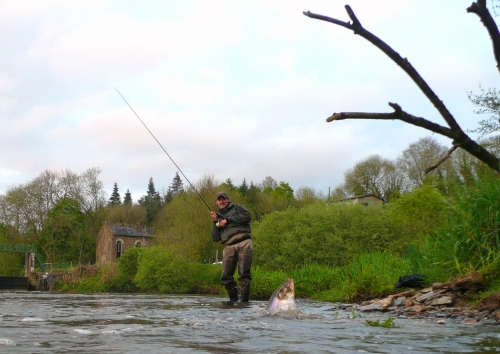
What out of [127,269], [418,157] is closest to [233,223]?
[127,269]

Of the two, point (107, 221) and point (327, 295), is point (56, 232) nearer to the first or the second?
point (107, 221)

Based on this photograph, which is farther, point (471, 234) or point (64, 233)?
point (64, 233)

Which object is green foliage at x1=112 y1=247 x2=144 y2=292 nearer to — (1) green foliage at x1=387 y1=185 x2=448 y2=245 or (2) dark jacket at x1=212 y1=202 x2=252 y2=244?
Result: (1) green foliage at x1=387 y1=185 x2=448 y2=245

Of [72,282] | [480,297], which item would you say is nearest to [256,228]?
[72,282]

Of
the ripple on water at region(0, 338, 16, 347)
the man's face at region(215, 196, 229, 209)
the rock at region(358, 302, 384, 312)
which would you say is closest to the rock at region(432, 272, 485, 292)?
the rock at region(358, 302, 384, 312)

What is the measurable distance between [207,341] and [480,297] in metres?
4.77

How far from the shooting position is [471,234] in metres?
8.39

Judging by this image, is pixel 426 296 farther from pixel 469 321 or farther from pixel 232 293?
pixel 232 293

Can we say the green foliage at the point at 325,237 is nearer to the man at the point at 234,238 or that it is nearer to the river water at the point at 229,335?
the man at the point at 234,238

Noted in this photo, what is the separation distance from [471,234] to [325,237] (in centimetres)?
2720

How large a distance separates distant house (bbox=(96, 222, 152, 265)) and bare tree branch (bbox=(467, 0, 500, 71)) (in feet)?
245

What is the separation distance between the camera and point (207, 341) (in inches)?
176

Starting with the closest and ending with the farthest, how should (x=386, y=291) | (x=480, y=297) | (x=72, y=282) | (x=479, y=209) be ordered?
(x=480, y=297), (x=479, y=209), (x=386, y=291), (x=72, y=282)

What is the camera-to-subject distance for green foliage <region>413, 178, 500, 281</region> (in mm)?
8195
